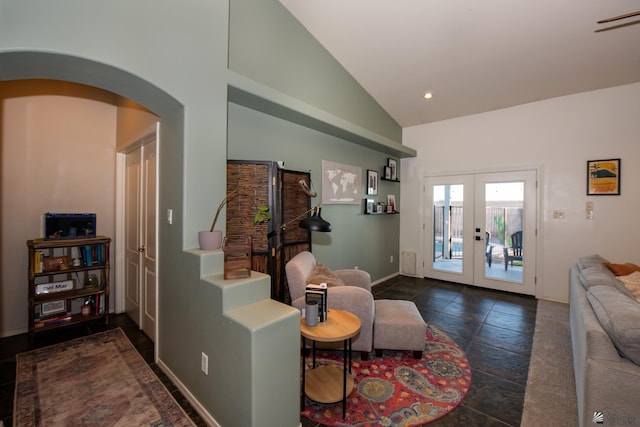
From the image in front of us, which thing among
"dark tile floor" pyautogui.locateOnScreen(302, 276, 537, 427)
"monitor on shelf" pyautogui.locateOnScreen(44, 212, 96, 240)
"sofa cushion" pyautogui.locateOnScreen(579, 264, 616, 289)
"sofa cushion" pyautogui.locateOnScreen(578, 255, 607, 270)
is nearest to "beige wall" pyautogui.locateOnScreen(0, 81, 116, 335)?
"monitor on shelf" pyautogui.locateOnScreen(44, 212, 96, 240)

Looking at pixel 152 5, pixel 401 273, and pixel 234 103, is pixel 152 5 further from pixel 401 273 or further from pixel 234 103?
pixel 401 273

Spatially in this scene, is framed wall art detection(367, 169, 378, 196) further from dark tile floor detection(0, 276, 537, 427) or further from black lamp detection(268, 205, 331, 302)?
black lamp detection(268, 205, 331, 302)

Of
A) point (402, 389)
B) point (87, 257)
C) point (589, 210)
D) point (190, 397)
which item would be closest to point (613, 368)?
point (402, 389)

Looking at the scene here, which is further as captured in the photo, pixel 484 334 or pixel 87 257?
Answer: pixel 87 257

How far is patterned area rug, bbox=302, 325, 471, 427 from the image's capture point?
6.27ft

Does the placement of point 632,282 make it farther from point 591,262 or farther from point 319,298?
point 319,298

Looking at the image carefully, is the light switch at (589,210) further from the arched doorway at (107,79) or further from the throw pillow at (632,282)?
the arched doorway at (107,79)

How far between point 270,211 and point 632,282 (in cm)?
347

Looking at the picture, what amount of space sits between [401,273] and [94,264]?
5.37 m

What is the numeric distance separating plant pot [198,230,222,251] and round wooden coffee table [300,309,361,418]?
3.07ft

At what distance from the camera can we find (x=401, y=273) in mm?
5930

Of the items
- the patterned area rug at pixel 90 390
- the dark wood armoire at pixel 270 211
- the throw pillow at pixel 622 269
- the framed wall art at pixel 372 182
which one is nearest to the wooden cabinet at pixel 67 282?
the patterned area rug at pixel 90 390

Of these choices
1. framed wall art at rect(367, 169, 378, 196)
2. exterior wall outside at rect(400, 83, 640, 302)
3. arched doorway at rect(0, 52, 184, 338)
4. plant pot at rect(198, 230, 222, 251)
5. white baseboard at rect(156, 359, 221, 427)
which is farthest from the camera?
framed wall art at rect(367, 169, 378, 196)

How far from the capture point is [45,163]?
3.20m
